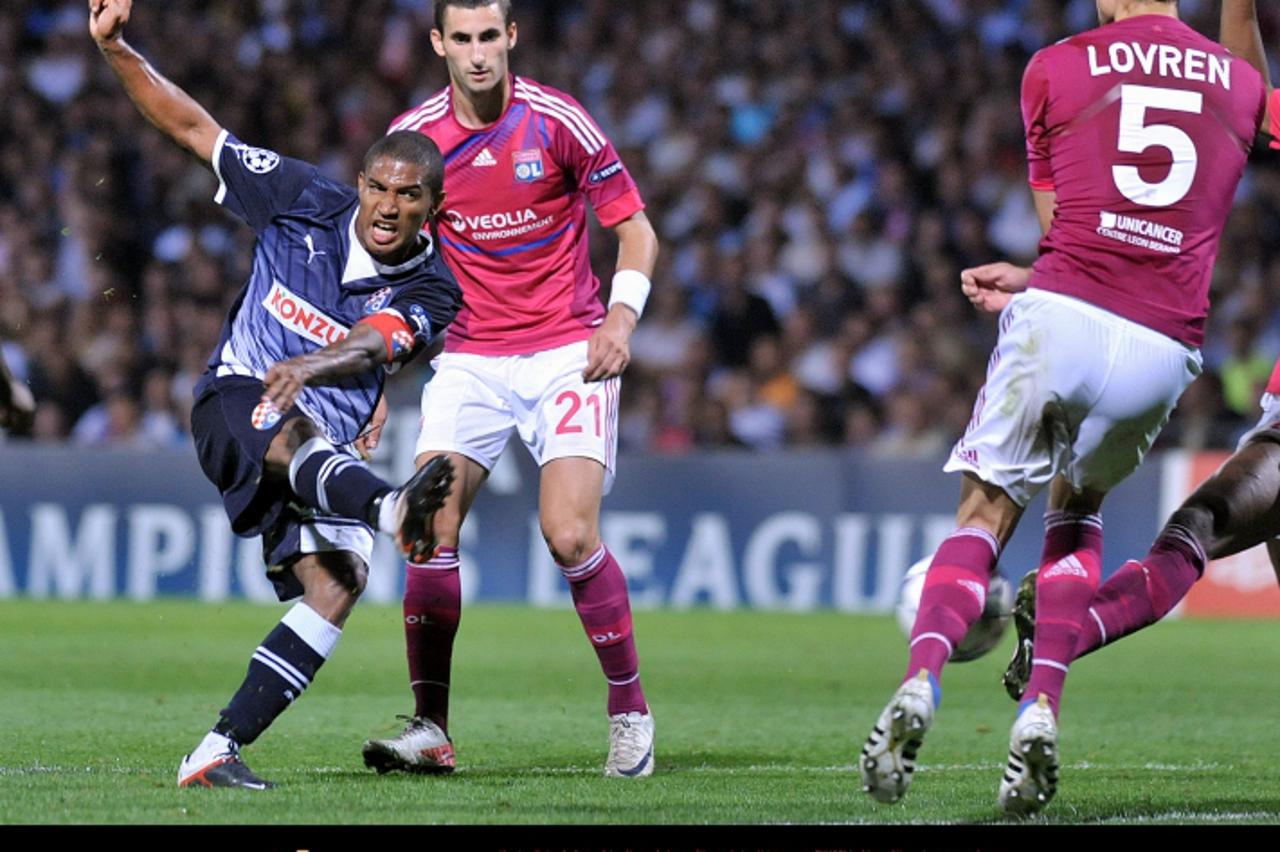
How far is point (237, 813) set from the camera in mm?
4672

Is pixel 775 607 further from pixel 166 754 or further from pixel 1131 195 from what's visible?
pixel 1131 195

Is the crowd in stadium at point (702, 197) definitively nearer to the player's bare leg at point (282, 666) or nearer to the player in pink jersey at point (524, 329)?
the player in pink jersey at point (524, 329)

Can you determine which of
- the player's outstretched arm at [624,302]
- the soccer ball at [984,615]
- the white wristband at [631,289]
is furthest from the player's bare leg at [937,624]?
the white wristband at [631,289]

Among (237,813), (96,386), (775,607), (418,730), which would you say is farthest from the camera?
(96,386)

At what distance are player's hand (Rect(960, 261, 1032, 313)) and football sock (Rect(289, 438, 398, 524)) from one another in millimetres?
1677

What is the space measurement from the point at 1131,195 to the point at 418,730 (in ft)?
8.88

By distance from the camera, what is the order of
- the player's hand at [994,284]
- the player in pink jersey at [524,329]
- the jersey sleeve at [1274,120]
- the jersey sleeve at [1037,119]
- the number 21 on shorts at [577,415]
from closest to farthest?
1. the jersey sleeve at [1037,119]
2. the player's hand at [994,284]
3. the jersey sleeve at [1274,120]
4. the player in pink jersey at [524,329]
5. the number 21 on shorts at [577,415]

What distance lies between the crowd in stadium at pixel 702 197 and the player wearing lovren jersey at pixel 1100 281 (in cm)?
822

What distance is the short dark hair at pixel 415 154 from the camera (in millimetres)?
5586

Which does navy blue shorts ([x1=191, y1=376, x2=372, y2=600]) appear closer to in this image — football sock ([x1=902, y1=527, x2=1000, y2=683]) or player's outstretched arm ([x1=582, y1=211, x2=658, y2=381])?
player's outstretched arm ([x1=582, y1=211, x2=658, y2=381])

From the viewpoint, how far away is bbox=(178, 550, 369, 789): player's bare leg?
5215 mm

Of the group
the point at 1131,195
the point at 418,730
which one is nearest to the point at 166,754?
the point at 418,730

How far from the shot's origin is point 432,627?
6234 mm

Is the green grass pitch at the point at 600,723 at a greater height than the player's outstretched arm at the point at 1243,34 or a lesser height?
lesser
